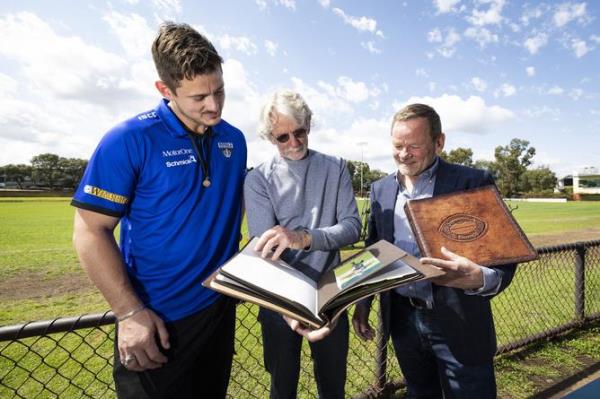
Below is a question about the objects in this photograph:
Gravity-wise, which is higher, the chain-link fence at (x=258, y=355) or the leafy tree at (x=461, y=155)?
the leafy tree at (x=461, y=155)

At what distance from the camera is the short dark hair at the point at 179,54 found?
5.70 ft

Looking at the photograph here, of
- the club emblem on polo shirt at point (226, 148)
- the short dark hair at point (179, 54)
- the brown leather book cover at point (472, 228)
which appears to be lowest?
the brown leather book cover at point (472, 228)

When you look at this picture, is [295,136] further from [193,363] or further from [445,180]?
[193,363]

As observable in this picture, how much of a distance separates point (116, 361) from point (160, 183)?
939mm

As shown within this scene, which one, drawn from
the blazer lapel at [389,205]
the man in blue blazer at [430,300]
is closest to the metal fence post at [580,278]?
the man in blue blazer at [430,300]

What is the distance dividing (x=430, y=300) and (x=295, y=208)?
1021mm

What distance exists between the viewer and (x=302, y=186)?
212 centimetres

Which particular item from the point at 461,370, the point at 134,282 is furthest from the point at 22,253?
the point at 461,370

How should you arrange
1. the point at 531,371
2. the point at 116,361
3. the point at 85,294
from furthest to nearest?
the point at 85,294 → the point at 531,371 → the point at 116,361

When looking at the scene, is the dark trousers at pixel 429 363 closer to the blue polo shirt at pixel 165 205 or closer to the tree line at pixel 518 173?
the blue polo shirt at pixel 165 205

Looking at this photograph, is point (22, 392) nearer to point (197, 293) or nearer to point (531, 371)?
point (197, 293)

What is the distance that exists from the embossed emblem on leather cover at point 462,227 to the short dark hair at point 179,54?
4.89ft

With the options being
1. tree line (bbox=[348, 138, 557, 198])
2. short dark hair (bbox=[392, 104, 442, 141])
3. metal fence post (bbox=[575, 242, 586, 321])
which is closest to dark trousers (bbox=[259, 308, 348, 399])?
short dark hair (bbox=[392, 104, 442, 141])

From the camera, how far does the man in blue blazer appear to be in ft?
6.94
